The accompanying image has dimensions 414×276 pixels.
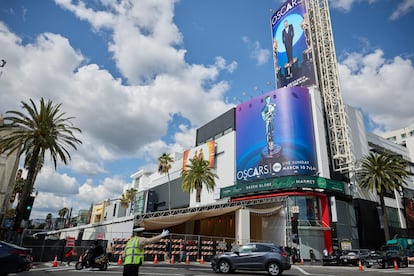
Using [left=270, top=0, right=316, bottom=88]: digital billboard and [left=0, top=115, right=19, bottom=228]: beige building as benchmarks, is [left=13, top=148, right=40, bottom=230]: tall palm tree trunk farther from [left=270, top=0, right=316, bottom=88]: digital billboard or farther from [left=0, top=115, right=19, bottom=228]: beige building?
[left=270, top=0, right=316, bottom=88]: digital billboard

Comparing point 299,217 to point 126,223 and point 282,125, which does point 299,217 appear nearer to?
point 282,125

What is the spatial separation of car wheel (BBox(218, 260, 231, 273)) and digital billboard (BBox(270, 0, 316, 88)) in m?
36.1

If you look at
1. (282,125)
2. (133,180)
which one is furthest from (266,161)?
(133,180)

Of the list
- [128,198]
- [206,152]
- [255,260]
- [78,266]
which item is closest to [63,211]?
[128,198]

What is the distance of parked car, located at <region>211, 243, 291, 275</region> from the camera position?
14.1 m

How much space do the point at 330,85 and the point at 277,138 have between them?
12.6 metres

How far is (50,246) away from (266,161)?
28.5 m

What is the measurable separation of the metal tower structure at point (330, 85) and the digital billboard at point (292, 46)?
1817mm

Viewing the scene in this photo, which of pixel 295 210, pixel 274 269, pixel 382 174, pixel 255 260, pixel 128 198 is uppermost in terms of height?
pixel 128 198

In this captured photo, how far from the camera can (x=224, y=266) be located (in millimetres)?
14734

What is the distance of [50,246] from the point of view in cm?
2039

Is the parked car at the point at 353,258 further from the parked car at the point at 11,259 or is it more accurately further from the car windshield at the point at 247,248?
the parked car at the point at 11,259

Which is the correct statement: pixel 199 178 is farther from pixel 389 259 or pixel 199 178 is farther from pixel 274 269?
pixel 274 269

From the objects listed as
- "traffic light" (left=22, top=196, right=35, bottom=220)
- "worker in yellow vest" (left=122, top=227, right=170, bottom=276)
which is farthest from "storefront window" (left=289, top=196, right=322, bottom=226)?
"worker in yellow vest" (left=122, top=227, right=170, bottom=276)
